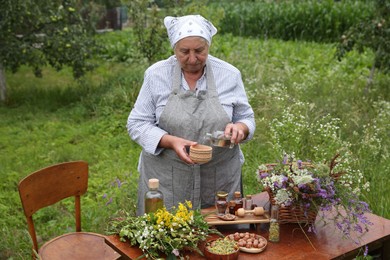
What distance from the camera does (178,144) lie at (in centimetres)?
291

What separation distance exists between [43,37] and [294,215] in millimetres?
6841

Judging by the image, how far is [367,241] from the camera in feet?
9.10

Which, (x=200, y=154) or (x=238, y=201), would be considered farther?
(x=238, y=201)

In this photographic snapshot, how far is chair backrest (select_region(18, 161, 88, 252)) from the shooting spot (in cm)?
321

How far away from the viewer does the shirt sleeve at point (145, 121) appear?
304 cm

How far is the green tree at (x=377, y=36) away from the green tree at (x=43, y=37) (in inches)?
170

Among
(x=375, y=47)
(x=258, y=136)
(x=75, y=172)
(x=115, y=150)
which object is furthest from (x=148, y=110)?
(x=375, y=47)

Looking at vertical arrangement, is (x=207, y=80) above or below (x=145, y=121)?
above

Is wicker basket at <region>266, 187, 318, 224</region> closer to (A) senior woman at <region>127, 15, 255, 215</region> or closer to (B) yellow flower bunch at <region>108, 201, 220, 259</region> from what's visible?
(B) yellow flower bunch at <region>108, 201, 220, 259</region>

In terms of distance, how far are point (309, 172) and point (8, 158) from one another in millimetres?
4722

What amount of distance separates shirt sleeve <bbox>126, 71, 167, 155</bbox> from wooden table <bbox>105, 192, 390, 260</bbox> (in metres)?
0.61

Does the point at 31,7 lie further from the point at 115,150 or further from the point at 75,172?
the point at 75,172

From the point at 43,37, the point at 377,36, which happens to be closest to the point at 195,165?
the point at 377,36

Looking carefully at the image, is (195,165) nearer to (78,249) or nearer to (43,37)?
(78,249)
